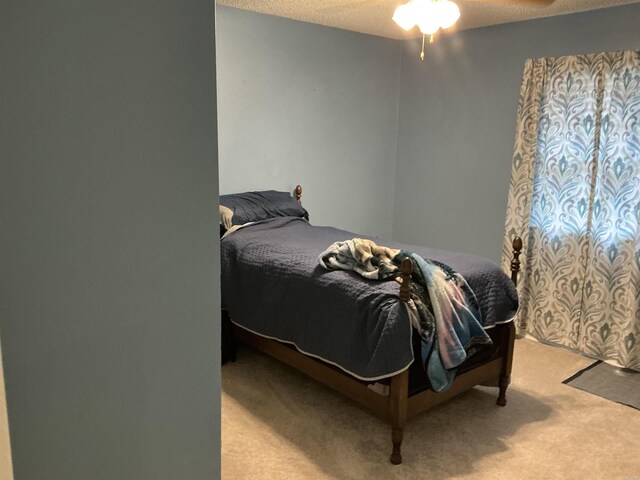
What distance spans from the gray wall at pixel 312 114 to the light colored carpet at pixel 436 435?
66.3 inches

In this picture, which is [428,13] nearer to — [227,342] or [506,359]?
[506,359]

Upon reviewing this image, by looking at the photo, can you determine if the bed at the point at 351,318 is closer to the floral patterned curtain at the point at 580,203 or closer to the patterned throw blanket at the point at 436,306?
the patterned throw blanket at the point at 436,306

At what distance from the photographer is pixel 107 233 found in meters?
0.85

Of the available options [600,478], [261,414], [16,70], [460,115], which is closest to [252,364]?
[261,414]

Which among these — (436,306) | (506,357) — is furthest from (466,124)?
(436,306)

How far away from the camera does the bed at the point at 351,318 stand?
7.93 feet

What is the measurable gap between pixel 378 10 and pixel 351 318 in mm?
2222

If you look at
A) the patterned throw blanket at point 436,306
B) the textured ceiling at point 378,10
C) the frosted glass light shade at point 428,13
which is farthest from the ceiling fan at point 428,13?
the patterned throw blanket at point 436,306

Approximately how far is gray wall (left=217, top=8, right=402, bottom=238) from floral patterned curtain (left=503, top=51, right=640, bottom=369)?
1.29 m

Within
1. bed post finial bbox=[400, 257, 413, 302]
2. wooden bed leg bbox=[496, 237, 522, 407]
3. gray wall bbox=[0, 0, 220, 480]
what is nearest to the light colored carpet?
wooden bed leg bbox=[496, 237, 522, 407]

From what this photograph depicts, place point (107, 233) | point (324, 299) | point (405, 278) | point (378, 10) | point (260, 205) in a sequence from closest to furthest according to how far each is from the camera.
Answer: point (107, 233)
point (405, 278)
point (324, 299)
point (378, 10)
point (260, 205)

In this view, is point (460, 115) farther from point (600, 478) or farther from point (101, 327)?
point (101, 327)

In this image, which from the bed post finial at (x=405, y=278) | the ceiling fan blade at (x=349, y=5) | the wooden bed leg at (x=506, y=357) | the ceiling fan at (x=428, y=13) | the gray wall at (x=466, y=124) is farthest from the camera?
the gray wall at (x=466, y=124)

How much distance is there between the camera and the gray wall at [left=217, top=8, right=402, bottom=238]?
3939 mm
